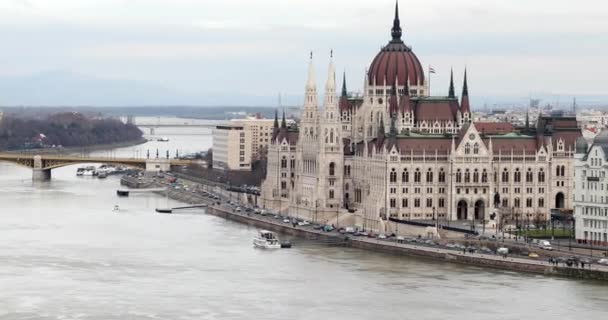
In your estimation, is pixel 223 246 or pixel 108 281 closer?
pixel 108 281

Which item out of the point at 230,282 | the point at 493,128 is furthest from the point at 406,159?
the point at 230,282

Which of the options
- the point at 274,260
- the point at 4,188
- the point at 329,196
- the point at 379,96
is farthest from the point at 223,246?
the point at 4,188

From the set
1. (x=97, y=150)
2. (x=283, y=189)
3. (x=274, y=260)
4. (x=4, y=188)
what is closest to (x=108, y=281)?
(x=274, y=260)

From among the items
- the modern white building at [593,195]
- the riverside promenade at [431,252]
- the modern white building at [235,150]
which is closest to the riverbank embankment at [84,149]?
the modern white building at [235,150]

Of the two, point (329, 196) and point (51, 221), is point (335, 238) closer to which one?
point (329, 196)

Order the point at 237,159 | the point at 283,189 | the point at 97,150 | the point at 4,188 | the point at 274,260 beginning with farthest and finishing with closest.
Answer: the point at 97,150 < the point at 237,159 < the point at 4,188 < the point at 283,189 < the point at 274,260

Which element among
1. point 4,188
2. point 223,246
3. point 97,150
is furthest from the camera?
point 97,150

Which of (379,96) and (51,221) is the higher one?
(379,96)

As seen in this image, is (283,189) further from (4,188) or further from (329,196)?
(4,188)
